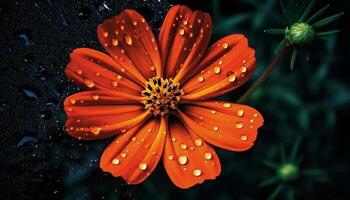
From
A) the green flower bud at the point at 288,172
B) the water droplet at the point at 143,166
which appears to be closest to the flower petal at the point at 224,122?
the water droplet at the point at 143,166

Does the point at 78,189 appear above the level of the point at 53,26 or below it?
below

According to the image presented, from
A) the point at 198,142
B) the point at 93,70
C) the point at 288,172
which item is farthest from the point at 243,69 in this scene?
the point at 288,172

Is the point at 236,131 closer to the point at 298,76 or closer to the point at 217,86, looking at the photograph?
the point at 217,86

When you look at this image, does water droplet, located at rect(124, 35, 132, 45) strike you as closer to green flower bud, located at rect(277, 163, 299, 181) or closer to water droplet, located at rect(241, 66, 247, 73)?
water droplet, located at rect(241, 66, 247, 73)

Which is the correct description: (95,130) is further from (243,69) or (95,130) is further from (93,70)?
(243,69)

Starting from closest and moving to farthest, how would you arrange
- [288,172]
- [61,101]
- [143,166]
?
[143,166]
[61,101]
[288,172]

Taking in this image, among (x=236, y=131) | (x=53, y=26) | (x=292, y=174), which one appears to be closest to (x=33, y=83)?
(x=53, y=26)

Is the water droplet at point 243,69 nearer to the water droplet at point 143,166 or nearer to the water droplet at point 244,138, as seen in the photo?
the water droplet at point 244,138
